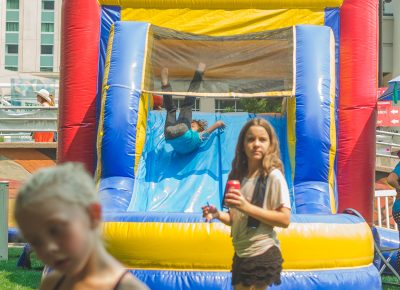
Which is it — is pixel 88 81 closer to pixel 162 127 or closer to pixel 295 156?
pixel 162 127

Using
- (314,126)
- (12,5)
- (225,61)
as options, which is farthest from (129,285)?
(12,5)

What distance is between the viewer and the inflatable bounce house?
251 inches

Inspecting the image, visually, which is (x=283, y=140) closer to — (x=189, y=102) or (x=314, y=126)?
(x=314, y=126)

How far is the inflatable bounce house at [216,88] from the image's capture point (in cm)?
638

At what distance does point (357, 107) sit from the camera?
6957mm

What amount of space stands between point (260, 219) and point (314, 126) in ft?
10.5

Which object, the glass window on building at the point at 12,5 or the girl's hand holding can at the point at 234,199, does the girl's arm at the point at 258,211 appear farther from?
the glass window on building at the point at 12,5

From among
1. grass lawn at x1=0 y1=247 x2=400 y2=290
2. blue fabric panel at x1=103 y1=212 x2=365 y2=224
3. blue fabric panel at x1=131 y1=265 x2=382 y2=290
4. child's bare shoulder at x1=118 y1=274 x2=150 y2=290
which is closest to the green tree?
grass lawn at x1=0 y1=247 x2=400 y2=290

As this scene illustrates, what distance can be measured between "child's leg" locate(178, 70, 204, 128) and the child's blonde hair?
18.3 ft

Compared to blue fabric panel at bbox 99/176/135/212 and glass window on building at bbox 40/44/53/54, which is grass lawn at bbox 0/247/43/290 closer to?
blue fabric panel at bbox 99/176/135/212

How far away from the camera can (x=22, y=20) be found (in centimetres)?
5216

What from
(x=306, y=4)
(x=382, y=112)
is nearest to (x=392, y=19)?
(x=382, y=112)

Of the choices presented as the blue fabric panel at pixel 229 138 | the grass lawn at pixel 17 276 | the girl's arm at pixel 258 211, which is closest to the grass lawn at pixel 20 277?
the grass lawn at pixel 17 276

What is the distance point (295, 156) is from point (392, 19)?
28616 millimetres
